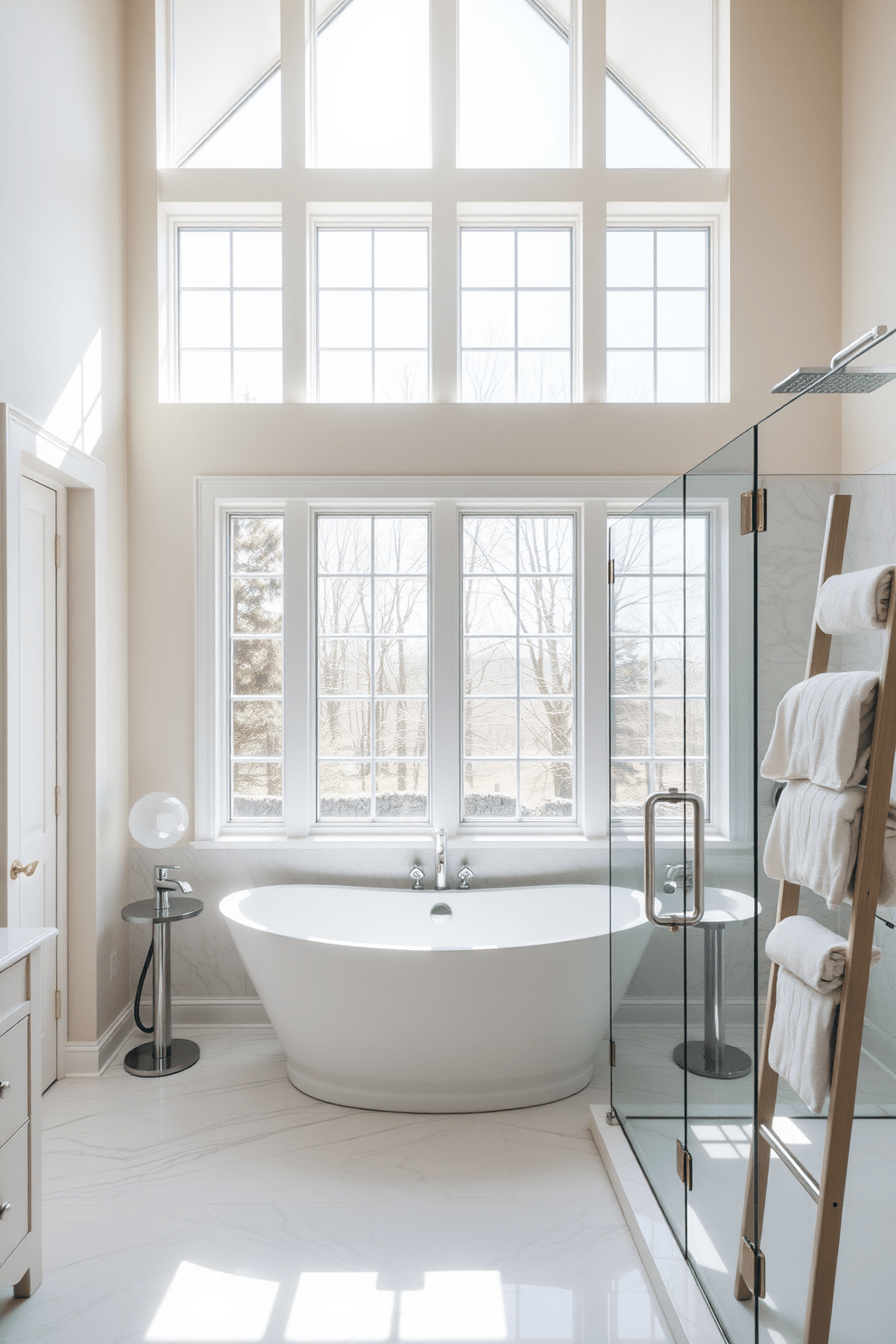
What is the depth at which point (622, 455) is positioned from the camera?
3.41 meters

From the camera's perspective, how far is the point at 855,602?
1379 millimetres

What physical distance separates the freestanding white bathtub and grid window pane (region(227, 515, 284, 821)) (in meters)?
0.78

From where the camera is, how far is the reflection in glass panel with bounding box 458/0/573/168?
3510 mm

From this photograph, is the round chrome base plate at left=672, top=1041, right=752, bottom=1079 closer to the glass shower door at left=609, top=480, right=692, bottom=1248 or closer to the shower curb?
the glass shower door at left=609, top=480, right=692, bottom=1248

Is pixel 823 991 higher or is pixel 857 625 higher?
pixel 857 625

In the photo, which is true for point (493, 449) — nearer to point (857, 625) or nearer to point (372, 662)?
point (372, 662)

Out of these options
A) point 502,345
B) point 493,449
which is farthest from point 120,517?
point 502,345

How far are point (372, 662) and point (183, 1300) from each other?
2.24 metres

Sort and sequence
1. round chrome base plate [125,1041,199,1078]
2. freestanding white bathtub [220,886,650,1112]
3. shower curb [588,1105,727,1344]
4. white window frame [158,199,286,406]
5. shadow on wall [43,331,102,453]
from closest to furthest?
shower curb [588,1105,727,1344]
freestanding white bathtub [220,886,650,1112]
shadow on wall [43,331,102,453]
round chrome base plate [125,1041,199,1078]
white window frame [158,199,286,406]

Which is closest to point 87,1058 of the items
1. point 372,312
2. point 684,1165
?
point 684,1165

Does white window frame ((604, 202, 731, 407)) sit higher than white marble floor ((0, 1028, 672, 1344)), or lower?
higher

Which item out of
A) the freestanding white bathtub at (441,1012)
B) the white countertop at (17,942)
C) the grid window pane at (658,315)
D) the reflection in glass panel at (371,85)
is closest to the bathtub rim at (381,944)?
the freestanding white bathtub at (441,1012)

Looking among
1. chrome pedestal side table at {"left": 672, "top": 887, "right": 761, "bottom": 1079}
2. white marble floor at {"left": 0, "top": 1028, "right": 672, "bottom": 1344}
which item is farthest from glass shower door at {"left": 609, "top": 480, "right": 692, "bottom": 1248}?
white marble floor at {"left": 0, "top": 1028, "right": 672, "bottom": 1344}

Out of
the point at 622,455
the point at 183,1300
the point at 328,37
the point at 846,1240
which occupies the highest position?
the point at 328,37
